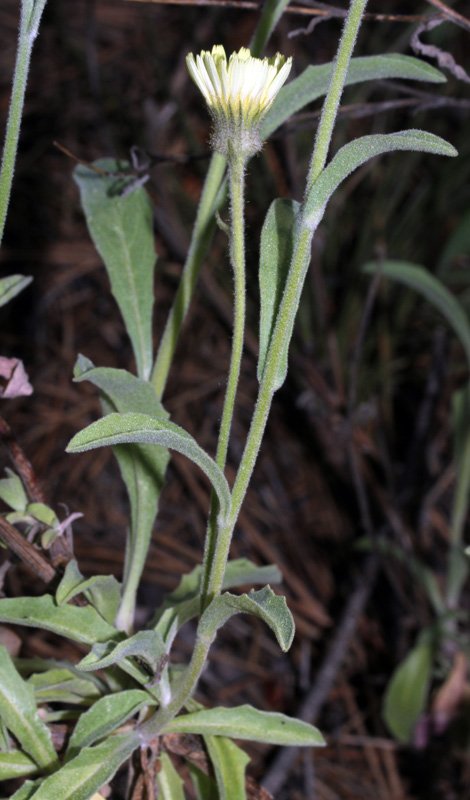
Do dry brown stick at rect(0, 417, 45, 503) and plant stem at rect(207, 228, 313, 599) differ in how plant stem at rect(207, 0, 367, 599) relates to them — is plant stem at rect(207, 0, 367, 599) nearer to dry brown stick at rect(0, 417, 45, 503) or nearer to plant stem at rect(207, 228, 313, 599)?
plant stem at rect(207, 228, 313, 599)

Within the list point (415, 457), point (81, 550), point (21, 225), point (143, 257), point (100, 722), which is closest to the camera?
point (100, 722)

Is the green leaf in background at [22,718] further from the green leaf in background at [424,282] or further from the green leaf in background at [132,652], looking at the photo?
the green leaf in background at [424,282]

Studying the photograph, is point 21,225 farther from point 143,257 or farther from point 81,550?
point 143,257

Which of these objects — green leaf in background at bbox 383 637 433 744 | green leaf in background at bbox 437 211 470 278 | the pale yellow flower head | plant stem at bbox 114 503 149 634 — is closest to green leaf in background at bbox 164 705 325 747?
plant stem at bbox 114 503 149 634

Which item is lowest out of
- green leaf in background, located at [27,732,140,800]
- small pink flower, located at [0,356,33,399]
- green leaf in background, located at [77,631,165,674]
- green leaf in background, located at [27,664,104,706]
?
green leaf in background, located at [27,732,140,800]

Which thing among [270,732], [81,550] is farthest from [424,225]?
[270,732]

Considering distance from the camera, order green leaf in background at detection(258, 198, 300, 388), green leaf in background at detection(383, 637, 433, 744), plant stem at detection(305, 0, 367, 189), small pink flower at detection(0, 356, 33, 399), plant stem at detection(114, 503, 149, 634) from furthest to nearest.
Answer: green leaf in background at detection(383, 637, 433, 744) < plant stem at detection(114, 503, 149, 634) < small pink flower at detection(0, 356, 33, 399) < green leaf in background at detection(258, 198, 300, 388) < plant stem at detection(305, 0, 367, 189)

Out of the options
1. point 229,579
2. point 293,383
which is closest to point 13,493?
point 229,579
